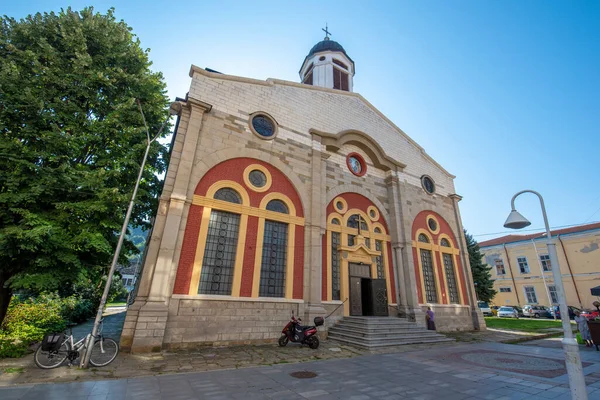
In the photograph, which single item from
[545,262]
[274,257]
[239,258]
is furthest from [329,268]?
[545,262]

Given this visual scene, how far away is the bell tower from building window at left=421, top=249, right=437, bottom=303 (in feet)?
43.8

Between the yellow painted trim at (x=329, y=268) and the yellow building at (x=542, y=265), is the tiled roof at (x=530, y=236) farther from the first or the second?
the yellow painted trim at (x=329, y=268)

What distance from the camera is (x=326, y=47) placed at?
21312mm

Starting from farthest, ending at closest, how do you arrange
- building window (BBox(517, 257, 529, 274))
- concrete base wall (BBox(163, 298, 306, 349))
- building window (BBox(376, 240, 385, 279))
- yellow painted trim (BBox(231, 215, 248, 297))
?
building window (BBox(517, 257, 529, 274)) < building window (BBox(376, 240, 385, 279)) < yellow painted trim (BBox(231, 215, 248, 297)) < concrete base wall (BBox(163, 298, 306, 349))

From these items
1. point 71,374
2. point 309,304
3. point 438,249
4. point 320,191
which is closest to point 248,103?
point 320,191

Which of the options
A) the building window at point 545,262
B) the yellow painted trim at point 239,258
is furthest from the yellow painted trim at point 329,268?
the building window at point 545,262

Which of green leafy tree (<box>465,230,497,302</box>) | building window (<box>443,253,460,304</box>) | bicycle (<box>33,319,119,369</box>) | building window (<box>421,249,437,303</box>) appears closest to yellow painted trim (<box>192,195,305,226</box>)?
bicycle (<box>33,319,119,369</box>)

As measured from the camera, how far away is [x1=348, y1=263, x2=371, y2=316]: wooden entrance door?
1354 centimetres

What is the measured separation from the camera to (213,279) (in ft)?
34.1

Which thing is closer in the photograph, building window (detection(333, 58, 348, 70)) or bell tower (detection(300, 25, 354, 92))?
bell tower (detection(300, 25, 354, 92))

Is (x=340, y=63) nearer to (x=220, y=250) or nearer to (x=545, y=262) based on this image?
(x=220, y=250)

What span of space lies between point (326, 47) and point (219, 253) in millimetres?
18459

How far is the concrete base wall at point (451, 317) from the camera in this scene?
615 inches

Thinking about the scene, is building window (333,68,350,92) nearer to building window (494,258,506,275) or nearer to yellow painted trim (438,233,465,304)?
yellow painted trim (438,233,465,304)
